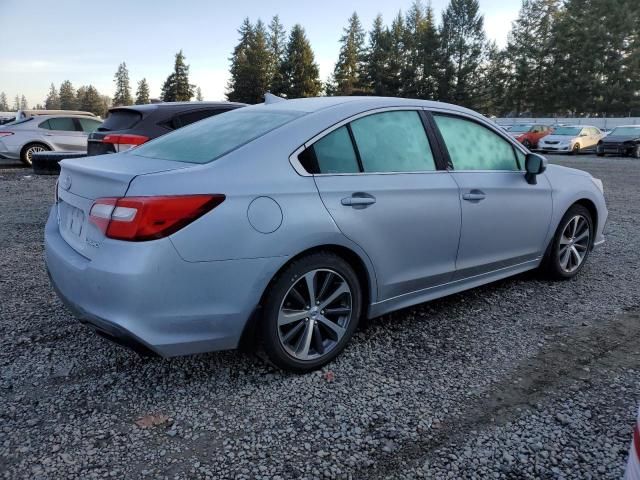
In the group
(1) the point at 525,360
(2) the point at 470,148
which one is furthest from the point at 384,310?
(2) the point at 470,148

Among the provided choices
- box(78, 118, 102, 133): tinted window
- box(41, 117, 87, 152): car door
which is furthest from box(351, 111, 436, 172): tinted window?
box(78, 118, 102, 133): tinted window

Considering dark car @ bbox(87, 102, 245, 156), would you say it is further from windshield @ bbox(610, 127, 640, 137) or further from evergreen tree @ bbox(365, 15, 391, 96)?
evergreen tree @ bbox(365, 15, 391, 96)

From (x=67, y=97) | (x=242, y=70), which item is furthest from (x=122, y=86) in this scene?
(x=242, y=70)

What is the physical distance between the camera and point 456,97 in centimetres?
6700

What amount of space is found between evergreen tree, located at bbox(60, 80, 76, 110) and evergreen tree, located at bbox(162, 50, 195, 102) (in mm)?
65834

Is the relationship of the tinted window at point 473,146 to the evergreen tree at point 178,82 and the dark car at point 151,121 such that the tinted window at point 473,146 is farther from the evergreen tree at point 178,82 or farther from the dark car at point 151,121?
the evergreen tree at point 178,82

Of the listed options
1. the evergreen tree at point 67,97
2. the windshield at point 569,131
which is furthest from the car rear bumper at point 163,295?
the evergreen tree at point 67,97

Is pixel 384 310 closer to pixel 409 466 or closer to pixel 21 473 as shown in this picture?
pixel 409 466

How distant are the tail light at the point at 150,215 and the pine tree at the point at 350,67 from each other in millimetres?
73148

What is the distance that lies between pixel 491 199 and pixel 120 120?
19.2ft

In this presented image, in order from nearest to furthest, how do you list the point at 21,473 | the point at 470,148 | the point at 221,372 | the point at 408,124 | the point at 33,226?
the point at 21,473 → the point at 221,372 → the point at 408,124 → the point at 470,148 → the point at 33,226

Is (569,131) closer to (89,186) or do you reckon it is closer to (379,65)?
(89,186)

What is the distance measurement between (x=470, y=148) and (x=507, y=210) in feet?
1.78

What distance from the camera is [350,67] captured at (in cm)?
7419
